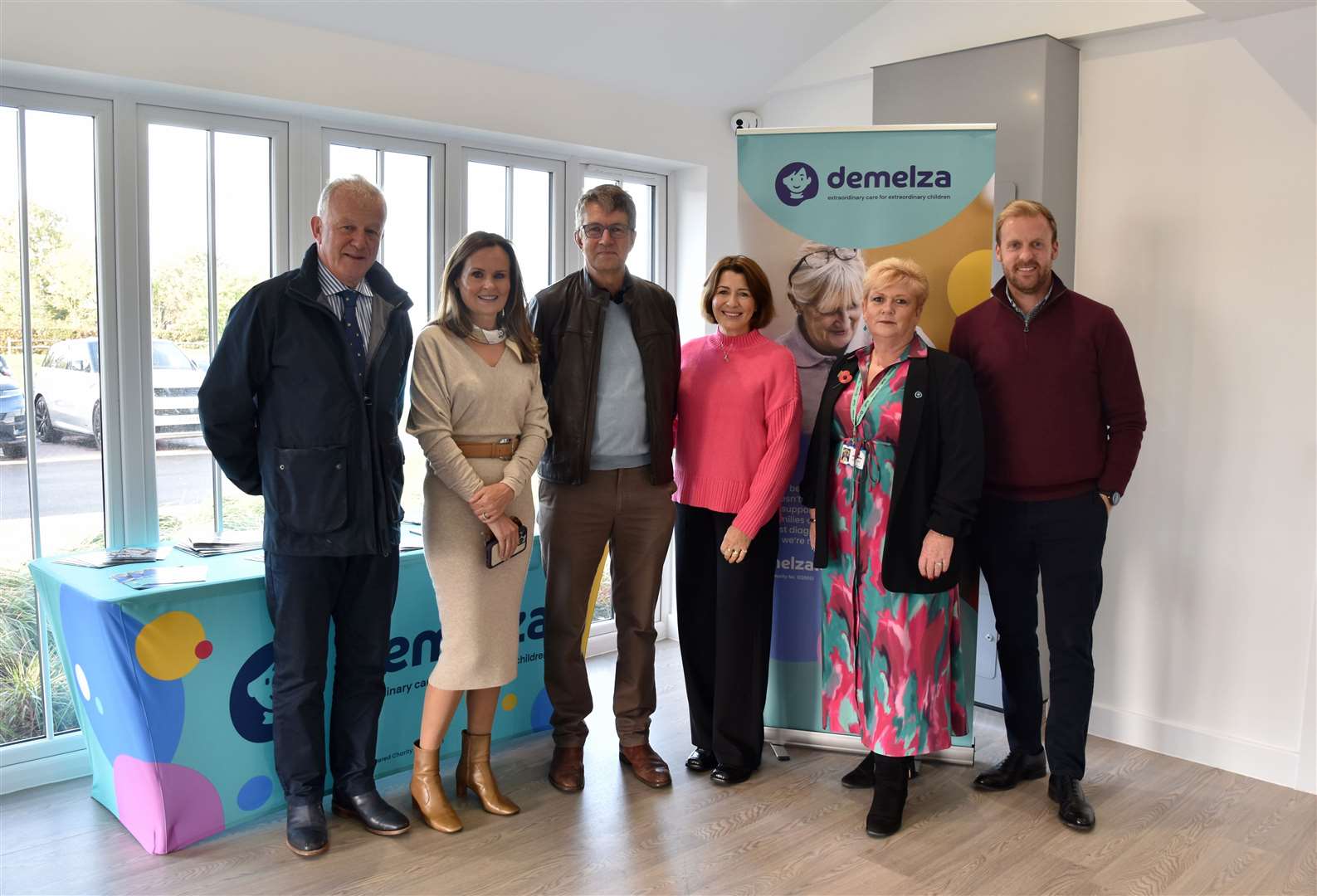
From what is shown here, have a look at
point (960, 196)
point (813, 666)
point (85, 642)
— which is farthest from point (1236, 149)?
point (85, 642)

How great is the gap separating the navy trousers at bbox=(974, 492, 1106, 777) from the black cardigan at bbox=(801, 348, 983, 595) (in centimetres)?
24

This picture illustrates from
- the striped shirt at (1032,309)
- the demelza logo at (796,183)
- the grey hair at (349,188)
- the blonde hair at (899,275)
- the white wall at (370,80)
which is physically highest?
the white wall at (370,80)

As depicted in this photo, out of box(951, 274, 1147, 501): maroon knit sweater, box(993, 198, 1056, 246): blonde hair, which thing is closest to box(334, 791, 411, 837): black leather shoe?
box(951, 274, 1147, 501): maroon knit sweater

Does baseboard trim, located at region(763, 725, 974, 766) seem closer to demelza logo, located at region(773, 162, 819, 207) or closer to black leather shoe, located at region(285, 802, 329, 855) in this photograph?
black leather shoe, located at region(285, 802, 329, 855)

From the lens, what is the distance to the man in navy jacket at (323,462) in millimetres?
2461

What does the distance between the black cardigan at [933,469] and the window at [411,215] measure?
1712mm

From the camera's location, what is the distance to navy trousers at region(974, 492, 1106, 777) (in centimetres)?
281

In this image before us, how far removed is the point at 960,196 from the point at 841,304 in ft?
1.58

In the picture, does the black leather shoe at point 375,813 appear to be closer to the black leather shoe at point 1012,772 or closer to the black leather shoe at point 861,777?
the black leather shoe at point 861,777

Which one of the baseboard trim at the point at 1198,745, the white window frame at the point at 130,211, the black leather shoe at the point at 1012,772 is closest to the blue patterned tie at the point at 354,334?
the white window frame at the point at 130,211

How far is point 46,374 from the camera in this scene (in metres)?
2.97

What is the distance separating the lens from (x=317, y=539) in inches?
97.5

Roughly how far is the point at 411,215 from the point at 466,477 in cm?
149

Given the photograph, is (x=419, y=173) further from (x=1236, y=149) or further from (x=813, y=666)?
(x=1236, y=149)
